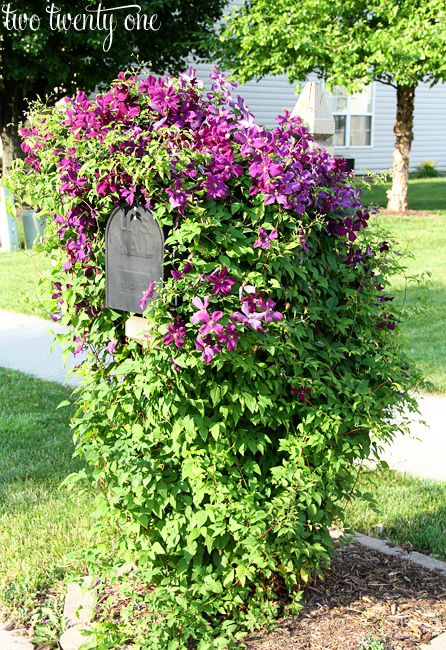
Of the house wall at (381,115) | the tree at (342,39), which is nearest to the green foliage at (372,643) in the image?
the tree at (342,39)

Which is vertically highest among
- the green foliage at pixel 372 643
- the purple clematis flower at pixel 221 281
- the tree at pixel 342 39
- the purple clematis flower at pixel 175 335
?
the tree at pixel 342 39

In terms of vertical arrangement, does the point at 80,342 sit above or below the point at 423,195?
above

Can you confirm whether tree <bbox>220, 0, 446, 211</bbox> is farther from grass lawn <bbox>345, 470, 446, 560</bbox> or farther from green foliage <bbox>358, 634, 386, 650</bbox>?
green foliage <bbox>358, 634, 386, 650</bbox>

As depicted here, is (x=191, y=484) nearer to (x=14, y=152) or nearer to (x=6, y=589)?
(x=6, y=589)

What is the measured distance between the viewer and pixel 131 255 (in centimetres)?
234

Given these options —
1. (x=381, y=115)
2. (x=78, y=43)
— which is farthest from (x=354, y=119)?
(x=78, y=43)

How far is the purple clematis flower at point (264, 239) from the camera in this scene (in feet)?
7.28

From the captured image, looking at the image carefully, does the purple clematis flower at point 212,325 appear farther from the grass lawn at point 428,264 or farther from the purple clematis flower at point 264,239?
the grass lawn at point 428,264

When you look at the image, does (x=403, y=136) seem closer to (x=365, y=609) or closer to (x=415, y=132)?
(x=415, y=132)

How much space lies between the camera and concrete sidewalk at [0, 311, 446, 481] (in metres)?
4.17

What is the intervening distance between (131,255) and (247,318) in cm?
48

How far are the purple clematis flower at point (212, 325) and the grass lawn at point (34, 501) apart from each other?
143 centimetres

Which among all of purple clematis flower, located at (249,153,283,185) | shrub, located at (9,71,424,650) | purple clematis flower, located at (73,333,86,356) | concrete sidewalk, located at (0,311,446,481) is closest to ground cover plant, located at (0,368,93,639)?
shrub, located at (9,71,424,650)

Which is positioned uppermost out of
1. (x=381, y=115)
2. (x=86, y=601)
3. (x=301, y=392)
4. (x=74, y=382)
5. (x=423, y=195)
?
(x=381, y=115)
